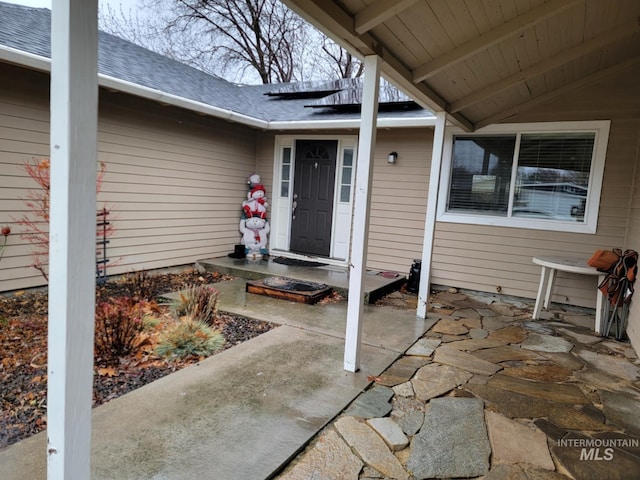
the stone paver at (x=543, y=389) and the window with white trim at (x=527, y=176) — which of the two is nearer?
the stone paver at (x=543, y=389)

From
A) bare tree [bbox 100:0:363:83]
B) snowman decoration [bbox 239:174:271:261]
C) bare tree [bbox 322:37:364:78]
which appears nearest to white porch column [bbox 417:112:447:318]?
snowman decoration [bbox 239:174:271:261]

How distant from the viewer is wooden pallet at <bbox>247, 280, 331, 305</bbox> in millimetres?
4781

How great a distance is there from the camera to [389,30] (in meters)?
2.58

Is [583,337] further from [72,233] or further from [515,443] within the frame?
[72,233]

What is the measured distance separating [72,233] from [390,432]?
1909mm

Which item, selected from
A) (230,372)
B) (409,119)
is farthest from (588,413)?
(409,119)

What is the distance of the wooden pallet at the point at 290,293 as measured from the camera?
4781 millimetres

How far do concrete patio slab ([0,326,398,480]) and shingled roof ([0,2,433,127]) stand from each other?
346 cm

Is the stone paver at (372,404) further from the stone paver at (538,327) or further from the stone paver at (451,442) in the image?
the stone paver at (538,327)

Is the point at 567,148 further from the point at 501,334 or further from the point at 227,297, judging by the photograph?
the point at 227,297

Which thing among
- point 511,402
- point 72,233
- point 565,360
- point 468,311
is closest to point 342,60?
point 468,311

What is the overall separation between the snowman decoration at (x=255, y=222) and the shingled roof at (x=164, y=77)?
127 cm

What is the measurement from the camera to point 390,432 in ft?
7.32

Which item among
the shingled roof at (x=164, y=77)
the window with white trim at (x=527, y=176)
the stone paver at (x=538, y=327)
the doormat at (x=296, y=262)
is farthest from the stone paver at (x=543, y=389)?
the doormat at (x=296, y=262)
